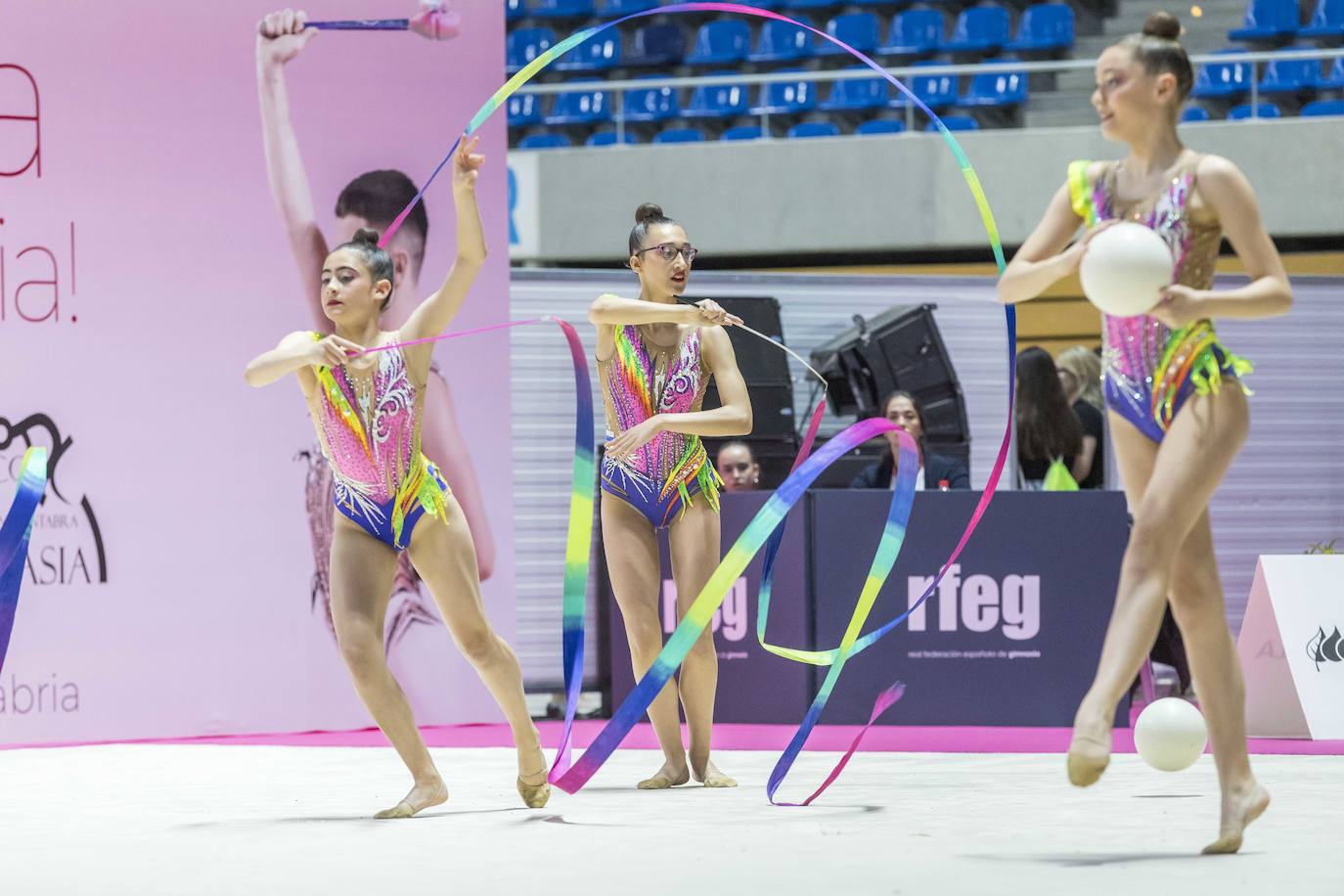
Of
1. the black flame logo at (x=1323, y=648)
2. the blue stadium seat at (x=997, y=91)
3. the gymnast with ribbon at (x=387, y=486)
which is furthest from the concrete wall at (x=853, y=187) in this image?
the gymnast with ribbon at (x=387, y=486)

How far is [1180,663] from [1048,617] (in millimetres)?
713

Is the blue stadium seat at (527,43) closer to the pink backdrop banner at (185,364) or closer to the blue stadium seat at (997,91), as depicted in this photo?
the blue stadium seat at (997,91)

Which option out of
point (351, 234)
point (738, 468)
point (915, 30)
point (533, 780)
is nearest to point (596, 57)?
point (915, 30)

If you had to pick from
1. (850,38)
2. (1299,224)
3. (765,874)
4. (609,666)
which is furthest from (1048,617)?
(850,38)

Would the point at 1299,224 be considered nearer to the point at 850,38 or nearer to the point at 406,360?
the point at 850,38

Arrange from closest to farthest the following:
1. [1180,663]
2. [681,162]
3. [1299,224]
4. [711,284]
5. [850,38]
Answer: [1180,663]
[711,284]
[1299,224]
[681,162]
[850,38]

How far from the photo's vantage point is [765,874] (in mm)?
3387

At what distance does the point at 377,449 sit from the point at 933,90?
968cm

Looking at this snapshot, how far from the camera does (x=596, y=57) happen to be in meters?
14.6

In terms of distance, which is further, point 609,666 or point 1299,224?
point 1299,224

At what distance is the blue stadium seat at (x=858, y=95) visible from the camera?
43.9 ft

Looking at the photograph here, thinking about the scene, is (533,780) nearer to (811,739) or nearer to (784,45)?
(811,739)

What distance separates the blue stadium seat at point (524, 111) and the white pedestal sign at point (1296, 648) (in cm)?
848

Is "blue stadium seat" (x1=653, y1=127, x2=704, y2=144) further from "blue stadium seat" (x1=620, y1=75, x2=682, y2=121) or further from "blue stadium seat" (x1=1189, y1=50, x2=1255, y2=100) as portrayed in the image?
"blue stadium seat" (x1=1189, y1=50, x2=1255, y2=100)
